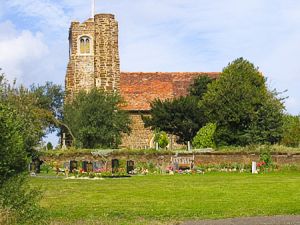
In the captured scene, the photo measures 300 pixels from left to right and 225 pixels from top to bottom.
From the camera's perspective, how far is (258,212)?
57.5 feet

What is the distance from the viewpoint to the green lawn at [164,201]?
1703cm

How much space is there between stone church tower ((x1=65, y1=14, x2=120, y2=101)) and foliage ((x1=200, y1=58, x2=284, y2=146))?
14.2m

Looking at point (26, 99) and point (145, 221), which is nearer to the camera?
point (145, 221)

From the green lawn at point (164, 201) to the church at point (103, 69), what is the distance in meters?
32.9

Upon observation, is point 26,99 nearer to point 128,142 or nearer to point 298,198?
Answer: point 128,142

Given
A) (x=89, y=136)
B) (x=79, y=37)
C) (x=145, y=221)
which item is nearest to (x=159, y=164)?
(x=89, y=136)

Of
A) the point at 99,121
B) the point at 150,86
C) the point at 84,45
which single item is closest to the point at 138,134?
the point at 150,86

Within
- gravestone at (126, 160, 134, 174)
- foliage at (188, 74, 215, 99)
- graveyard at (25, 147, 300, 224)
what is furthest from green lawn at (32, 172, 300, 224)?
foliage at (188, 74, 215, 99)

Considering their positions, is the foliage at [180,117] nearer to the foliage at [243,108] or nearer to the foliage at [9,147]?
the foliage at [243,108]

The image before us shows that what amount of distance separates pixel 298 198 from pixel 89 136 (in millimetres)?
31803

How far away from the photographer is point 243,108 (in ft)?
152

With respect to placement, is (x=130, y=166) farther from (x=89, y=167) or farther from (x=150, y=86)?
(x=150, y=86)

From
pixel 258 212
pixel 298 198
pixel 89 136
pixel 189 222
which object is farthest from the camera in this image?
pixel 89 136

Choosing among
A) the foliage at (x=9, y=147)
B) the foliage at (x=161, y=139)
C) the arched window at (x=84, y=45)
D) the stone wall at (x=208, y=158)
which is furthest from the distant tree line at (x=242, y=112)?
the foliage at (x=9, y=147)
